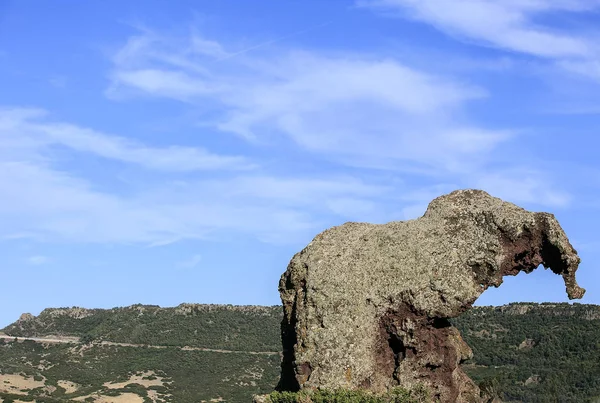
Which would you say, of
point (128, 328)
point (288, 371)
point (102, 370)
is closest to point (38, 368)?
point (102, 370)

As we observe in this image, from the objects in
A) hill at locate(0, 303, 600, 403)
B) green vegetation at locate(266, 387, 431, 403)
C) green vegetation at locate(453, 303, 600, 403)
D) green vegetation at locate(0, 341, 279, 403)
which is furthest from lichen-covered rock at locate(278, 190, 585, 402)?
green vegetation at locate(0, 341, 279, 403)

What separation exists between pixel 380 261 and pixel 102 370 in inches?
2502

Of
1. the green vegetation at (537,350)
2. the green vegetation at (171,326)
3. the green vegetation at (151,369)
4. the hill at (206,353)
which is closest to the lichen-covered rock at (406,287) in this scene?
the hill at (206,353)

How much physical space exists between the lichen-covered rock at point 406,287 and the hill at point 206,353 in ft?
69.3

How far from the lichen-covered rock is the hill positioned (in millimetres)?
21131

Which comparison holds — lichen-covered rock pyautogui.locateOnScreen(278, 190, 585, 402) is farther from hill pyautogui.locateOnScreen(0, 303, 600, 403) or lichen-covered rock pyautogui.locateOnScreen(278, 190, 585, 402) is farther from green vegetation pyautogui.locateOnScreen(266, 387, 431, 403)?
hill pyautogui.locateOnScreen(0, 303, 600, 403)

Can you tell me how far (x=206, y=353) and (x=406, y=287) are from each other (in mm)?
67108

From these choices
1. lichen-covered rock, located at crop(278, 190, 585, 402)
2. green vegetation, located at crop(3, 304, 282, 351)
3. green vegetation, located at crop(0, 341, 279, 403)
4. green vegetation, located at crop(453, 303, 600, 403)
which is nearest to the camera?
lichen-covered rock, located at crop(278, 190, 585, 402)

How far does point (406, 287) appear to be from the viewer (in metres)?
23.8

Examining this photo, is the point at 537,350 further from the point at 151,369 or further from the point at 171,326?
the point at 171,326

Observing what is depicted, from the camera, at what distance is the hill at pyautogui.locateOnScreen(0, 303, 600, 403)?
194 ft

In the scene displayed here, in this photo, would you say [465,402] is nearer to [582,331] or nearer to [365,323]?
[365,323]

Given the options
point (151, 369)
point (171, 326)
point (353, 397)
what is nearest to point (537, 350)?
point (151, 369)

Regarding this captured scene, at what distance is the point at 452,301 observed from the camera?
77.5ft
